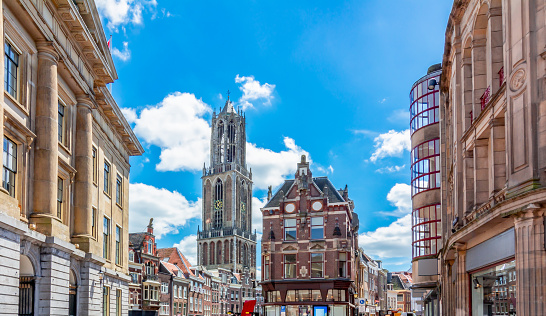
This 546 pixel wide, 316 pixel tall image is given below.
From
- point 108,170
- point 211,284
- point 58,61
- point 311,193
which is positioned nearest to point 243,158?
point 211,284

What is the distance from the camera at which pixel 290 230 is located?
6500cm

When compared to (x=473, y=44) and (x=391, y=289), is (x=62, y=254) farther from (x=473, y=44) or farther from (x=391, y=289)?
(x=391, y=289)

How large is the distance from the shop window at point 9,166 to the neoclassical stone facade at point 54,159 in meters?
0.03

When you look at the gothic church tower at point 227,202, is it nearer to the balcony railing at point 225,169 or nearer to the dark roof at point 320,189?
the balcony railing at point 225,169

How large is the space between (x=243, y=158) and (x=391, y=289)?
5930 centimetres

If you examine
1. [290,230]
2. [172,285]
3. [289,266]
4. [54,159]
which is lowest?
[172,285]

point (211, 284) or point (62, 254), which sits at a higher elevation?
point (62, 254)

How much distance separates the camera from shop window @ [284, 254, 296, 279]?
6356 cm

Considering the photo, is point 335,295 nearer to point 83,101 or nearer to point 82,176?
point 82,176

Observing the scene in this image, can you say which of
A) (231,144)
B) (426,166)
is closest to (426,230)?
(426,166)

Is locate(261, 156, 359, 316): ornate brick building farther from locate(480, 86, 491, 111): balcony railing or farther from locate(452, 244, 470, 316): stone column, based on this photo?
locate(480, 86, 491, 111): balcony railing

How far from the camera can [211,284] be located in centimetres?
10300

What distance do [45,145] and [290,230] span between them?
45.9 metres

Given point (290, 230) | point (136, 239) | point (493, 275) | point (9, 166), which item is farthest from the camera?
point (136, 239)
